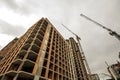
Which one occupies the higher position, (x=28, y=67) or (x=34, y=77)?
(x=28, y=67)

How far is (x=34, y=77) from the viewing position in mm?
18938

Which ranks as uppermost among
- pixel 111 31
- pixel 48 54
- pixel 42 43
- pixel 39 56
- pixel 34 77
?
pixel 111 31

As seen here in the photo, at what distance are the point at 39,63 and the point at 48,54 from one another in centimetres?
685

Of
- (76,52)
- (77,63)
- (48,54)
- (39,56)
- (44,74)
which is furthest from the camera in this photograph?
(76,52)

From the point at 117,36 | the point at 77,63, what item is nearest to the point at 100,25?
the point at 117,36

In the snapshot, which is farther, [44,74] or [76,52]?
[76,52]

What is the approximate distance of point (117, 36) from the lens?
34188mm

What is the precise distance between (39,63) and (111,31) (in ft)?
93.2

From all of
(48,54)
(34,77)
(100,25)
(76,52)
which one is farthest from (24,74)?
(76,52)

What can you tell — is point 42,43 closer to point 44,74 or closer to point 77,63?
point 44,74

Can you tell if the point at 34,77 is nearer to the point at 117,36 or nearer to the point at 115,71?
the point at 117,36

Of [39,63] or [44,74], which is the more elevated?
[39,63]

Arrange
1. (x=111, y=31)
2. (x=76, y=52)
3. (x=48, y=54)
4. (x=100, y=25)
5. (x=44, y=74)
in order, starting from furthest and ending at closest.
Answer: (x=76, y=52) < (x=100, y=25) < (x=111, y=31) < (x=48, y=54) < (x=44, y=74)

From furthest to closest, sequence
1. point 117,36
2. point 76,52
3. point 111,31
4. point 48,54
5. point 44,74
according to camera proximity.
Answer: point 76,52, point 111,31, point 117,36, point 48,54, point 44,74
